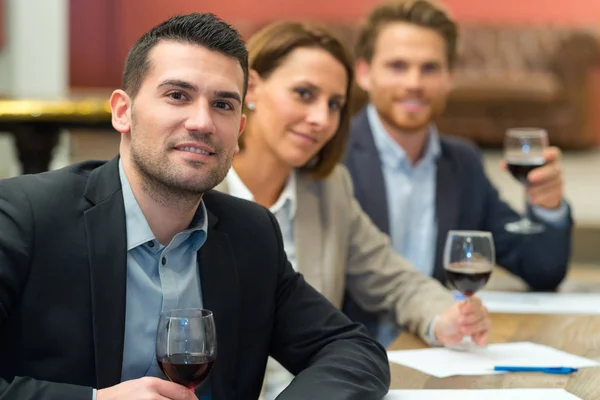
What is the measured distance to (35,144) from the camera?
416cm

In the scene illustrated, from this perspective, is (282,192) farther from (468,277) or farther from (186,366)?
(186,366)

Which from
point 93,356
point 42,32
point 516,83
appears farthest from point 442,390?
point 516,83

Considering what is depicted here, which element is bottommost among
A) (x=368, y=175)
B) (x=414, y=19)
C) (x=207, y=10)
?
(x=368, y=175)

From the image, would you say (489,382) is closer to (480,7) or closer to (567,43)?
(567,43)

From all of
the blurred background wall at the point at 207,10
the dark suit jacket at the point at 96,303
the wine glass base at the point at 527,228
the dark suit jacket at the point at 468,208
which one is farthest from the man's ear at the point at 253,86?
the blurred background wall at the point at 207,10

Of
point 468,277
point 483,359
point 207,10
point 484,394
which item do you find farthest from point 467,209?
point 207,10

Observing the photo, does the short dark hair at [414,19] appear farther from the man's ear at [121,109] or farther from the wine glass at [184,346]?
the wine glass at [184,346]

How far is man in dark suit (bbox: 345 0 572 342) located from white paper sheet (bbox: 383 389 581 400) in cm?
123

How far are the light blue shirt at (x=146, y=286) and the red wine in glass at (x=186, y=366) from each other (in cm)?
20

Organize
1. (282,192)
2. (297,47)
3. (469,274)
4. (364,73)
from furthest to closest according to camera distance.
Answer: (364,73) → (282,192) → (297,47) → (469,274)

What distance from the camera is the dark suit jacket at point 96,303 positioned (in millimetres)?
1479

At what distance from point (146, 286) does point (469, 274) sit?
74 cm

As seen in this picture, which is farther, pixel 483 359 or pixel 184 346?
pixel 483 359

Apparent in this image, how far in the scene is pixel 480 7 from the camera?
8414 millimetres
